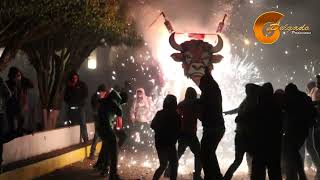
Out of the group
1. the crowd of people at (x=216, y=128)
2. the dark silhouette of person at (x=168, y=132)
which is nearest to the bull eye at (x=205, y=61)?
the crowd of people at (x=216, y=128)

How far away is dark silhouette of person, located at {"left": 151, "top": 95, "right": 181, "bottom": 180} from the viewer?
379 inches

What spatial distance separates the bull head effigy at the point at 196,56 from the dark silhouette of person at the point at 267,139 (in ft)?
20.7

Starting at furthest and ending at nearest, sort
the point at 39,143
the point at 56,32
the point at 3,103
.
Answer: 1. the point at 56,32
2. the point at 39,143
3. the point at 3,103

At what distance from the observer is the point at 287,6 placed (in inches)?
2018

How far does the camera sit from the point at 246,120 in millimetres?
9227

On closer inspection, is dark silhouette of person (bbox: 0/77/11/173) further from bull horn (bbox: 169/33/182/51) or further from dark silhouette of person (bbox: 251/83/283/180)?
bull horn (bbox: 169/33/182/51)

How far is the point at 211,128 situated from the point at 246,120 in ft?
2.03

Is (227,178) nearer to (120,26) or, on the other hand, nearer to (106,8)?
(106,8)

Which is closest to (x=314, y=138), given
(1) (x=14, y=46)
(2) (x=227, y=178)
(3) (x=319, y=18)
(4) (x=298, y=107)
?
(4) (x=298, y=107)

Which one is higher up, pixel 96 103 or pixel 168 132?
pixel 96 103

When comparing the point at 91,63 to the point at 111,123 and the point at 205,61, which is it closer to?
the point at 205,61

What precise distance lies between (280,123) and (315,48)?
47498 millimetres
